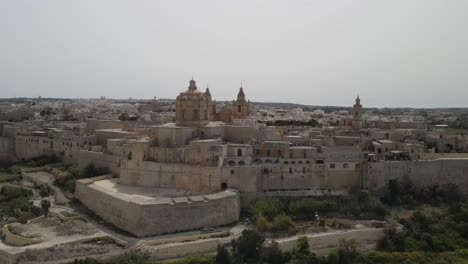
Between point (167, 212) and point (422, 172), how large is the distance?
46.2 ft

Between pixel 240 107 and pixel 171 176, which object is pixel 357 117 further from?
pixel 171 176

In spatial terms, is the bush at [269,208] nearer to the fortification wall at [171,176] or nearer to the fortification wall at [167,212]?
the fortification wall at [167,212]

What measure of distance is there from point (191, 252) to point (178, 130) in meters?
8.87

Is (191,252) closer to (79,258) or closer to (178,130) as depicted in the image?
(79,258)

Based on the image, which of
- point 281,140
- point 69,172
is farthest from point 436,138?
point 69,172

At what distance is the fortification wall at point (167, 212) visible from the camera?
23.2 metres

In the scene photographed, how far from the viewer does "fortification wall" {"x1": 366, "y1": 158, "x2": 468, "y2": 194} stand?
2769 cm

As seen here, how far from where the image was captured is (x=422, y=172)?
28.4 metres

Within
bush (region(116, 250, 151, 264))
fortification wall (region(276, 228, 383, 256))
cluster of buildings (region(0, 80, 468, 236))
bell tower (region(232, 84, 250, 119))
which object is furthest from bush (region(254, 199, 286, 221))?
bell tower (region(232, 84, 250, 119))

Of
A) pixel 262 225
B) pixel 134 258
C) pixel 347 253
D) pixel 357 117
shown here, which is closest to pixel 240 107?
pixel 357 117

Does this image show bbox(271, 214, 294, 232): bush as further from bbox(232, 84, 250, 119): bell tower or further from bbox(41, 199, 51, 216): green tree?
bbox(232, 84, 250, 119): bell tower

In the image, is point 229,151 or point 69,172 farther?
point 69,172

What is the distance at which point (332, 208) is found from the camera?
25.7 m

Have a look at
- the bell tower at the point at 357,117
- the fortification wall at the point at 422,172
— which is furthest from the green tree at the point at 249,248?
the bell tower at the point at 357,117
